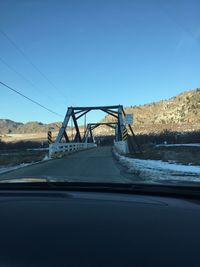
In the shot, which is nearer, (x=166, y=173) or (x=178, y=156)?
(x=166, y=173)

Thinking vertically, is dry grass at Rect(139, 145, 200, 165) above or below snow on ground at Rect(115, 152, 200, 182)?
above

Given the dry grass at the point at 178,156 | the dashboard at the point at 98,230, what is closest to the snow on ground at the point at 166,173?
the dry grass at the point at 178,156

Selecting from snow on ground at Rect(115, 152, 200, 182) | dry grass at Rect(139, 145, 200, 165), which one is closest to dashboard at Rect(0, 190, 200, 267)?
snow on ground at Rect(115, 152, 200, 182)

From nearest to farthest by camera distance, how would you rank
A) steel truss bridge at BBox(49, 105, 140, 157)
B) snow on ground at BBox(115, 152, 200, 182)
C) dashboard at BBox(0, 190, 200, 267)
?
dashboard at BBox(0, 190, 200, 267), snow on ground at BBox(115, 152, 200, 182), steel truss bridge at BBox(49, 105, 140, 157)

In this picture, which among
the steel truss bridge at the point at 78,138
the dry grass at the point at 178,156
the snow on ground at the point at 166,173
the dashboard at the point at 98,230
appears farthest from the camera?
the steel truss bridge at the point at 78,138

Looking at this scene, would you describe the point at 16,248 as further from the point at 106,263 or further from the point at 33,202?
the point at 33,202

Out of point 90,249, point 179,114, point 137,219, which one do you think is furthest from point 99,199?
point 179,114

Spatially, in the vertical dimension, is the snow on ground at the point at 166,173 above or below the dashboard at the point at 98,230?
below

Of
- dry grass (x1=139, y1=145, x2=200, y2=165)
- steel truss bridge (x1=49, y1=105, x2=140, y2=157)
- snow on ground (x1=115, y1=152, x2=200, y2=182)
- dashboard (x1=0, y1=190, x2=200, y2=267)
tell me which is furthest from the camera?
steel truss bridge (x1=49, y1=105, x2=140, y2=157)

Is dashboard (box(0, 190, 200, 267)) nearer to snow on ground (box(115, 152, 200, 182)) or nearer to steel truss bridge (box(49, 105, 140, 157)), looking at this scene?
snow on ground (box(115, 152, 200, 182))

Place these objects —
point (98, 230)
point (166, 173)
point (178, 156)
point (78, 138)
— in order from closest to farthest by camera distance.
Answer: point (98, 230), point (166, 173), point (178, 156), point (78, 138)

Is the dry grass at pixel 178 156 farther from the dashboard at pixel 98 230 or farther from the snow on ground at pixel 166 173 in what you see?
the dashboard at pixel 98 230

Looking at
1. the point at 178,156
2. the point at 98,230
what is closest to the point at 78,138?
the point at 178,156

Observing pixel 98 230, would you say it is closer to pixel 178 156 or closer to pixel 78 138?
pixel 178 156
